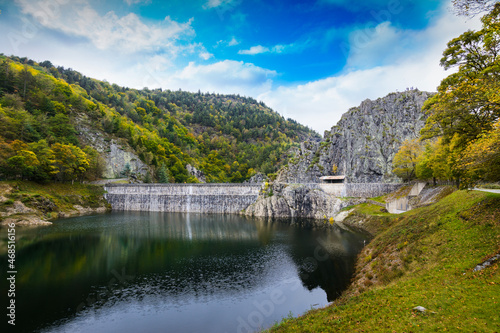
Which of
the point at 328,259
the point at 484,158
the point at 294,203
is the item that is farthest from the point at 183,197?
the point at 484,158

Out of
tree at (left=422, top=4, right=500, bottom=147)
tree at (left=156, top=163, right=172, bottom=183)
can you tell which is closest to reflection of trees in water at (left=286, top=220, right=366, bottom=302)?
tree at (left=422, top=4, right=500, bottom=147)

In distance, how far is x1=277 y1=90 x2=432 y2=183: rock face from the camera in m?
85.6

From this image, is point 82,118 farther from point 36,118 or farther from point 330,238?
point 330,238

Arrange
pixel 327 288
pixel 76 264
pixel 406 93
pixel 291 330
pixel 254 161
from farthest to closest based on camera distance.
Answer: pixel 254 161 < pixel 406 93 < pixel 76 264 < pixel 327 288 < pixel 291 330

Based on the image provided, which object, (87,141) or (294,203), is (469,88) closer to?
(294,203)

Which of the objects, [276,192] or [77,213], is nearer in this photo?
[77,213]

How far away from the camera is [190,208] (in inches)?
3260

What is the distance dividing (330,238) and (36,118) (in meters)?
92.5

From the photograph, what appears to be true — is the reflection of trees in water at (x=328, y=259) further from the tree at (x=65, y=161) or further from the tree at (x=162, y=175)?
the tree at (x=162, y=175)

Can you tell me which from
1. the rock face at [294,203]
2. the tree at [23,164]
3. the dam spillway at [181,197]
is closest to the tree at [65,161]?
the tree at [23,164]

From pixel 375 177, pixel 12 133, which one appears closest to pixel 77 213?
pixel 12 133

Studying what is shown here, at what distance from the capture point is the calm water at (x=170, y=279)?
18797 mm

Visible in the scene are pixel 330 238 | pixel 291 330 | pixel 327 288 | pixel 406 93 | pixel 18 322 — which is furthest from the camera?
pixel 406 93

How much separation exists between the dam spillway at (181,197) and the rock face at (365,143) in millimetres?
26757
